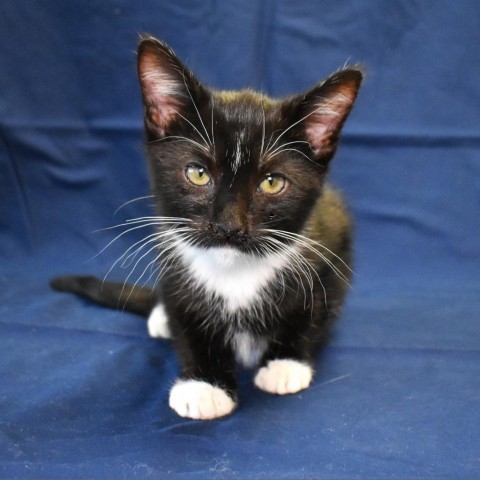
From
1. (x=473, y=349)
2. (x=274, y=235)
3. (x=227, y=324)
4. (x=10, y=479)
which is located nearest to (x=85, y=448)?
(x=10, y=479)

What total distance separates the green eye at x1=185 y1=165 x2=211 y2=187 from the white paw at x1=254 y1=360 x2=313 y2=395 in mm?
472

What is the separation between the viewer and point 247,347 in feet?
4.71

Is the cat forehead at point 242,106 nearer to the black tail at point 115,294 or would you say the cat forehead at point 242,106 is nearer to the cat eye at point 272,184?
the cat eye at point 272,184

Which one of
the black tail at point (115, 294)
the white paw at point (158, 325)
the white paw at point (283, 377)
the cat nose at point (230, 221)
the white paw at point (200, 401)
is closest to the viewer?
the cat nose at point (230, 221)

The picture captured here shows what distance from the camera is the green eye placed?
122 centimetres

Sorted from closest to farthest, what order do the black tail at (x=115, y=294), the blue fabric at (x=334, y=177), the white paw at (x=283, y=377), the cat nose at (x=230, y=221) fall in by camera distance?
the cat nose at (x=230, y=221), the white paw at (x=283, y=377), the blue fabric at (x=334, y=177), the black tail at (x=115, y=294)

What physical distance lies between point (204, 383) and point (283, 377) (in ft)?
0.60

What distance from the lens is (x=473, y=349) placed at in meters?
1.59

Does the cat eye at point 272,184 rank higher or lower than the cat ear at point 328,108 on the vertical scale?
lower

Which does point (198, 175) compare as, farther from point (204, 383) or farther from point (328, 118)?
point (204, 383)

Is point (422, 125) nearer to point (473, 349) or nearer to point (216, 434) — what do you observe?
point (473, 349)

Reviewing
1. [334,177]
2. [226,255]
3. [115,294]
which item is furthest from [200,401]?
[334,177]

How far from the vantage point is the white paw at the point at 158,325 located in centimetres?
164

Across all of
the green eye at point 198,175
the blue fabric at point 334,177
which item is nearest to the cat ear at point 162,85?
the green eye at point 198,175
